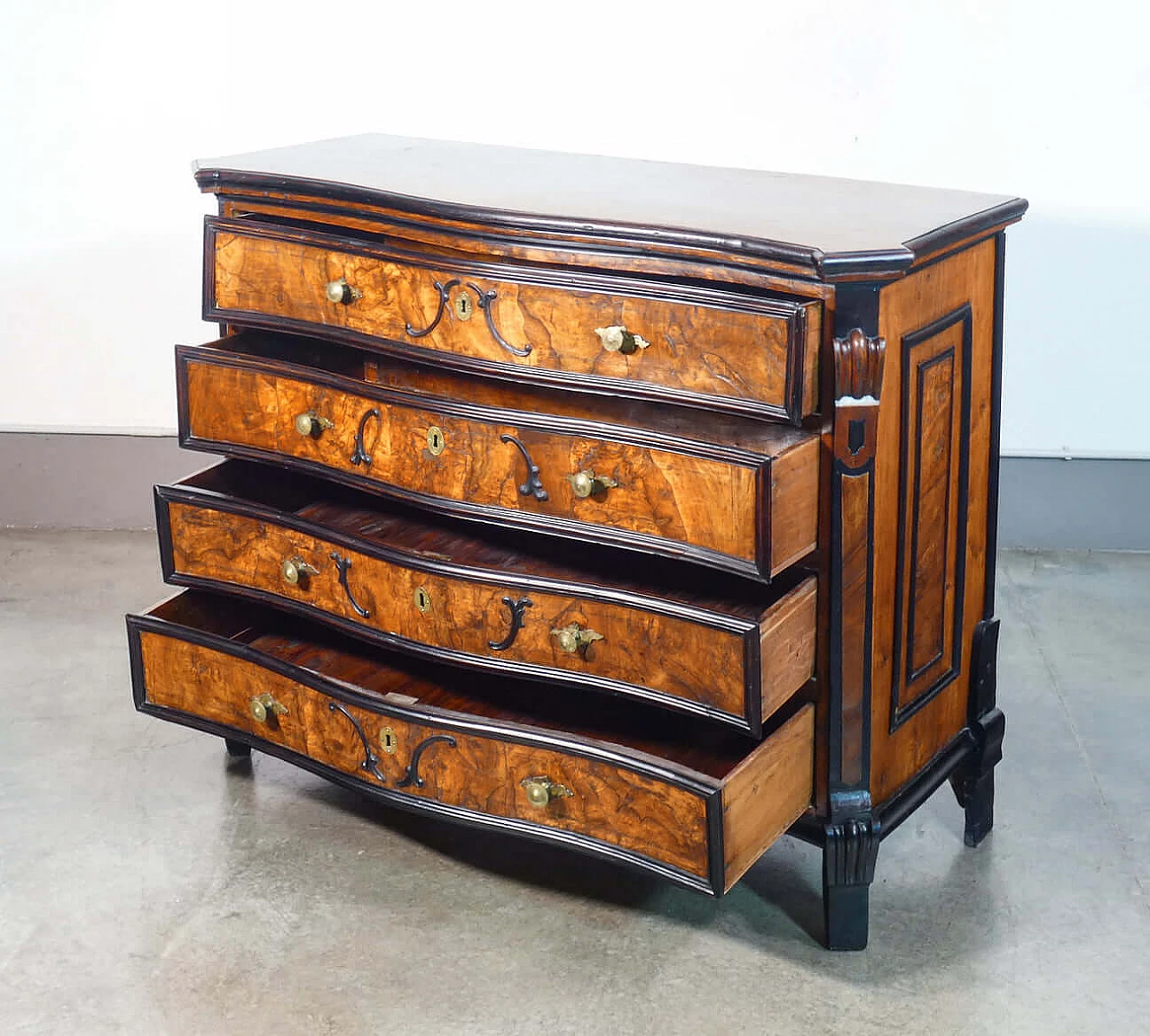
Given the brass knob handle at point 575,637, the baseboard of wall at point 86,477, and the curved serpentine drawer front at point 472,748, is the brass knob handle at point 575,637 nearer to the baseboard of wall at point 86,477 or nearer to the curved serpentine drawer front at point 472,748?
the curved serpentine drawer front at point 472,748

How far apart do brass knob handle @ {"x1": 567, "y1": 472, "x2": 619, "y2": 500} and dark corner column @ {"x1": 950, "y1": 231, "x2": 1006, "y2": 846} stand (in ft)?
2.08

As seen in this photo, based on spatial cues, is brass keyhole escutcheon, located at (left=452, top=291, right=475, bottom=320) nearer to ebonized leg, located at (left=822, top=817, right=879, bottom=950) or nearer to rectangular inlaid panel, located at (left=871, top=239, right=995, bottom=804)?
rectangular inlaid panel, located at (left=871, top=239, right=995, bottom=804)

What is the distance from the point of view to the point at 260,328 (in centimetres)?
234

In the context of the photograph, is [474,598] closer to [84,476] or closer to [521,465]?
[521,465]

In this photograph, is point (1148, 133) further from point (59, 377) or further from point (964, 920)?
point (59, 377)

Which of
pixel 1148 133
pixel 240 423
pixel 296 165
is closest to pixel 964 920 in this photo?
pixel 240 423

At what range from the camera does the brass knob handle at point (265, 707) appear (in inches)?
90.3

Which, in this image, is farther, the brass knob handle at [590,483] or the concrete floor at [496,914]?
the concrete floor at [496,914]

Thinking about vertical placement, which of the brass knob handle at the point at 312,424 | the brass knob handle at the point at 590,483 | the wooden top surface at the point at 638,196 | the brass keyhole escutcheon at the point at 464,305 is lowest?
the brass knob handle at the point at 590,483

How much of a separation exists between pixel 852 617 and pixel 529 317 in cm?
55

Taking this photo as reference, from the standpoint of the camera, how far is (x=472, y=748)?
2092 millimetres

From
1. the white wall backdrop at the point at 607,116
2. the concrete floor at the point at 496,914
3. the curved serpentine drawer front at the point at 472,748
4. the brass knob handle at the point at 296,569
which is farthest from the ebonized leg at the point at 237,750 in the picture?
the white wall backdrop at the point at 607,116

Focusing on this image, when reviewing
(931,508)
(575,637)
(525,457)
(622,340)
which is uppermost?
(622,340)

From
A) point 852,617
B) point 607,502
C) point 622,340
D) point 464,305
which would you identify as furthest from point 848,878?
point 464,305
